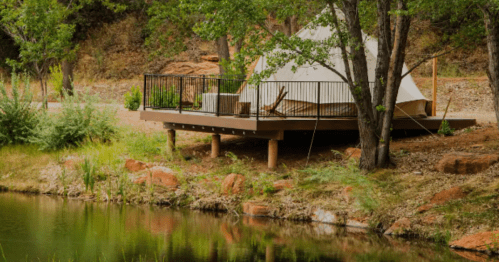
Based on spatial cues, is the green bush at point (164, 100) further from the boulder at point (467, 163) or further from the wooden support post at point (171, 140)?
the boulder at point (467, 163)

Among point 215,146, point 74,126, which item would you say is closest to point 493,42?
point 215,146

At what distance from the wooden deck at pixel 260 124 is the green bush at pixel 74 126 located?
4.48 feet

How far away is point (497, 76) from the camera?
11.8 meters

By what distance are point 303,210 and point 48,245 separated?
471 centimetres

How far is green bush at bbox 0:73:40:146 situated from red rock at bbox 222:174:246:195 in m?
6.47

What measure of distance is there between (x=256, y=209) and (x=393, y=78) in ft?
12.2

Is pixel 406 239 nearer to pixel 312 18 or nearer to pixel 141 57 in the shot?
pixel 312 18

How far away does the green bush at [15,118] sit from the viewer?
17.9 m

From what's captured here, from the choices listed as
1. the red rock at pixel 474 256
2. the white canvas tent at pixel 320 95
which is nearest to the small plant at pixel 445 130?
the white canvas tent at pixel 320 95

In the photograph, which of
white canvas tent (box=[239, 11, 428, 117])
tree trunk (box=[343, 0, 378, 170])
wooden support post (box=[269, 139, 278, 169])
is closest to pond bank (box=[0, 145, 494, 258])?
wooden support post (box=[269, 139, 278, 169])

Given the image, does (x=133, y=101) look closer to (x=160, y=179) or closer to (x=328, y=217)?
(x=160, y=179)

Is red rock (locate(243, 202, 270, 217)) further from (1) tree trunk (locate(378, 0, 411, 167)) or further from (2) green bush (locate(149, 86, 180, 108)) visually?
(2) green bush (locate(149, 86, 180, 108))

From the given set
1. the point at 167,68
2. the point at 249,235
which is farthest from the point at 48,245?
the point at 167,68

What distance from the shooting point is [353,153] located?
1452cm
